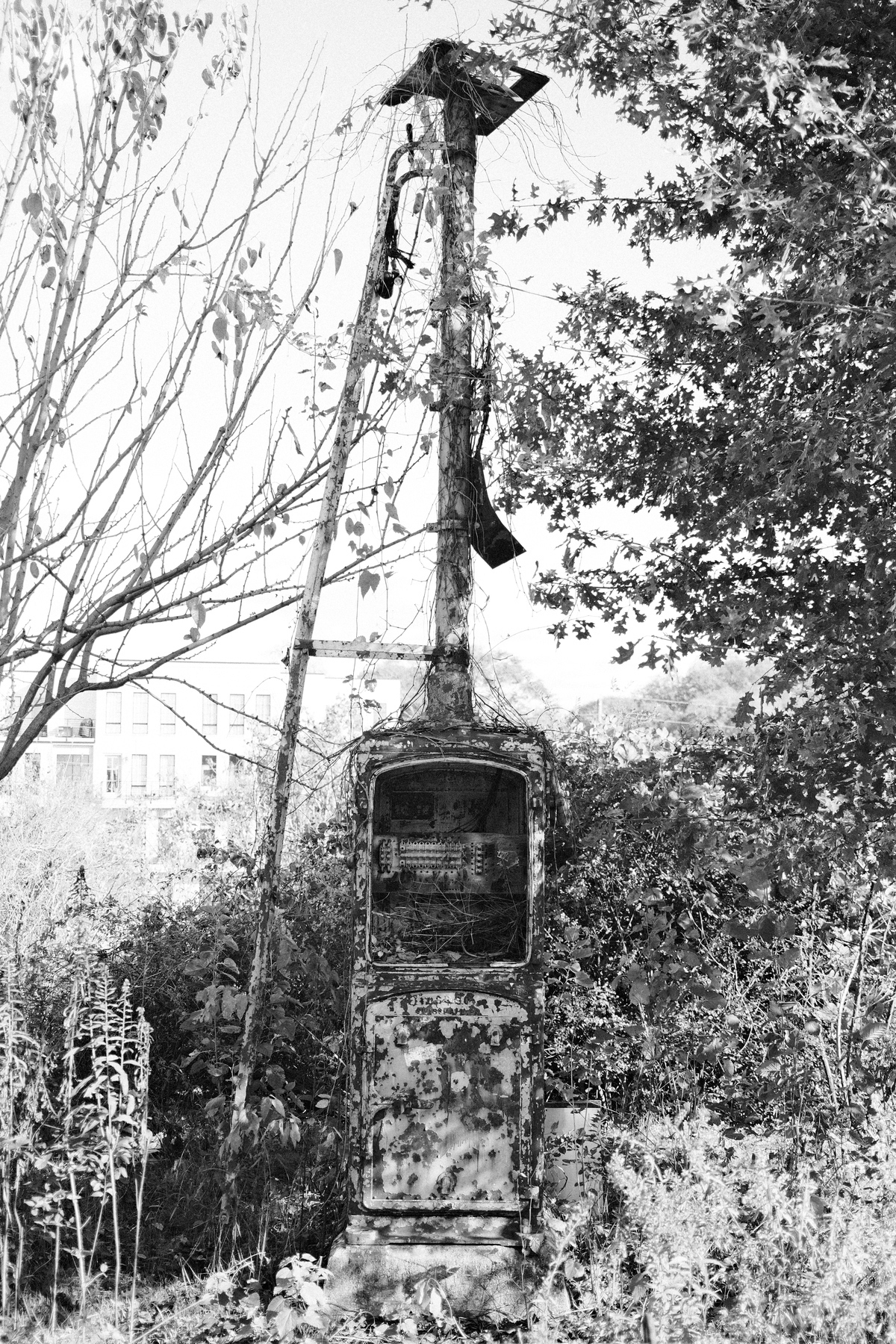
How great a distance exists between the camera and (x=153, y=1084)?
723 cm

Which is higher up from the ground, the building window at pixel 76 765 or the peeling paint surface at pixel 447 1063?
the building window at pixel 76 765

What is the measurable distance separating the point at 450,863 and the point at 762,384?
3227mm

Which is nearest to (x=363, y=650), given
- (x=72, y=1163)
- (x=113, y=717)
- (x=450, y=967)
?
(x=450, y=967)

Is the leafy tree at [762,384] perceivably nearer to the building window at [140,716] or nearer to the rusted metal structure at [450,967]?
the rusted metal structure at [450,967]

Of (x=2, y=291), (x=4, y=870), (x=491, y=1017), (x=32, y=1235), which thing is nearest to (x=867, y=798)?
(x=491, y=1017)

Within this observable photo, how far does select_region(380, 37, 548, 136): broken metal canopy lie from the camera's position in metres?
5.53

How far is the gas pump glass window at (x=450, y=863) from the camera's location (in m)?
5.26

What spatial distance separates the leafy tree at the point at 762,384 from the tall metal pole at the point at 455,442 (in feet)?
1.41

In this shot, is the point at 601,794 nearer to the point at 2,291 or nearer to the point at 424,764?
the point at 424,764

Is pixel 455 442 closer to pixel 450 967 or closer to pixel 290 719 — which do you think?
pixel 290 719

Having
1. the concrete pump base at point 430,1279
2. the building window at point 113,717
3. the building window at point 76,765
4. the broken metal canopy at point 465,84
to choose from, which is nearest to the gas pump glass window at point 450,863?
the concrete pump base at point 430,1279

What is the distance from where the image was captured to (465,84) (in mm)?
5617

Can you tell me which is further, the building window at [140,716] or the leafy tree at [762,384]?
the building window at [140,716]

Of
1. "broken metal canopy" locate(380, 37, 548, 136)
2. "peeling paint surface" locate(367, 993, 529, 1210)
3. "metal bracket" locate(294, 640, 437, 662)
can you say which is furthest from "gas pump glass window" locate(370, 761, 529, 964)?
"broken metal canopy" locate(380, 37, 548, 136)
